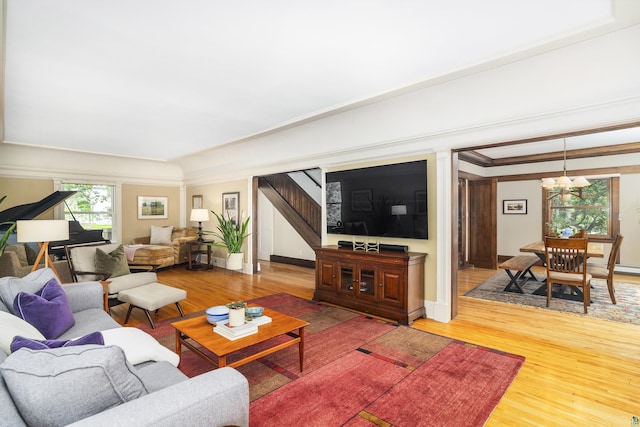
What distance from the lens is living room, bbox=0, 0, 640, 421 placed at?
2697 mm

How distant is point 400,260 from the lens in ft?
12.6

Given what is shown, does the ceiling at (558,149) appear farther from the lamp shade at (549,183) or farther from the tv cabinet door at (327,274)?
the tv cabinet door at (327,274)

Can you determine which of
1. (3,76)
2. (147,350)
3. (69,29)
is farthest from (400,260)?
(3,76)

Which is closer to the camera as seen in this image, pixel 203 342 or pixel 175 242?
pixel 203 342

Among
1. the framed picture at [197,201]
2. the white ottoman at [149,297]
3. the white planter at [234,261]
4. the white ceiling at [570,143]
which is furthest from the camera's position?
the framed picture at [197,201]

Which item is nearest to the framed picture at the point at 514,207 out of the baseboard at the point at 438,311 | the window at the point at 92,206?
the baseboard at the point at 438,311

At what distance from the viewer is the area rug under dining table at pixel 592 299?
13.7 ft

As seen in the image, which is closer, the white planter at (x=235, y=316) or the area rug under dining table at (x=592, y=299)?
the white planter at (x=235, y=316)

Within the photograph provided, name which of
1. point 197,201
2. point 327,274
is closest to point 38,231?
point 327,274

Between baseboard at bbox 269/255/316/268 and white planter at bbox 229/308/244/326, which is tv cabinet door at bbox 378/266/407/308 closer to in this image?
white planter at bbox 229/308/244/326

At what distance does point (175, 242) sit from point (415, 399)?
6.68 meters

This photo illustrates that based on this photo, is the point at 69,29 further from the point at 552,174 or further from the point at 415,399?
the point at 552,174

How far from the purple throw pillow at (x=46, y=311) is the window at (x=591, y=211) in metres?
7.97

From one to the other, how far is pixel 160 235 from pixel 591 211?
983 cm
